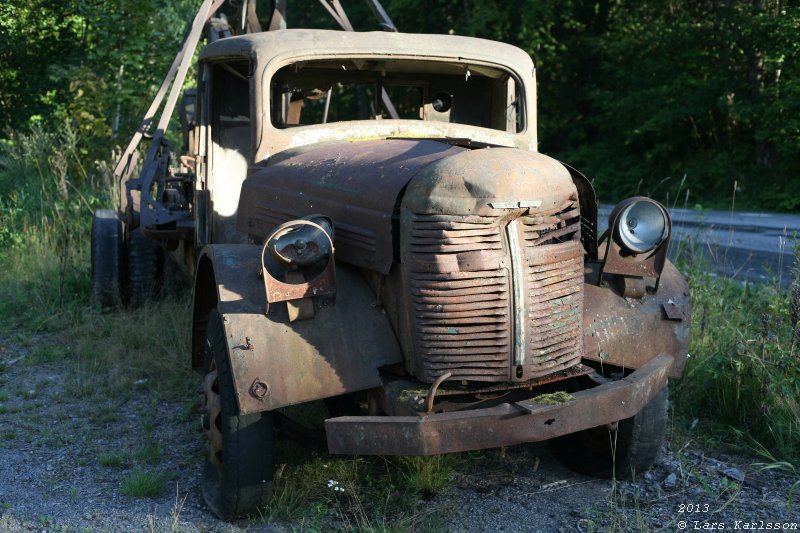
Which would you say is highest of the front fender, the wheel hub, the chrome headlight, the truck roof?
the truck roof

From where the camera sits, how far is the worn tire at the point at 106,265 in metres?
6.46

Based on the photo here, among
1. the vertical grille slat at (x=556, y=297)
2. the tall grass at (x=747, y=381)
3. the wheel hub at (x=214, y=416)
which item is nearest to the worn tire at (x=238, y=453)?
the wheel hub at (x=214, y=416)

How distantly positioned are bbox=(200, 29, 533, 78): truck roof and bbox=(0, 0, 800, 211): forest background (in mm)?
5550

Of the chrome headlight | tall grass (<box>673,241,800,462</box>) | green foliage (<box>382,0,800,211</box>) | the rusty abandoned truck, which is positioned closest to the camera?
the rusty abandoned truck

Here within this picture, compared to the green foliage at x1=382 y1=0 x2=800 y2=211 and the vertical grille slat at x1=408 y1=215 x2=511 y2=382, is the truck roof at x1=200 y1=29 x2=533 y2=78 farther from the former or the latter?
the green foliage at x1=382 y1=0 x2=800 y2=211

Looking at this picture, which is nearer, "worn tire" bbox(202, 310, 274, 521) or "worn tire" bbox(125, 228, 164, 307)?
"worn tire" bbox(202, 310, 274, 521)

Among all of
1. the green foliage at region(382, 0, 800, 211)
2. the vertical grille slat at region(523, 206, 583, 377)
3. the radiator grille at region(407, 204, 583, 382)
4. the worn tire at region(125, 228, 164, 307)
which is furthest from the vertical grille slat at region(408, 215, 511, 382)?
the green foliage at region(382, 0, 800, 211)

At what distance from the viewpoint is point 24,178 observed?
10.3 m

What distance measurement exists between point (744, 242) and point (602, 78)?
426 inches

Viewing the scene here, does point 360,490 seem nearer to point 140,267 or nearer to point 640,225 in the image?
point 640,225

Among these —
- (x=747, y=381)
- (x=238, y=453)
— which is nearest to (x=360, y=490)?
(x=238, y=453)

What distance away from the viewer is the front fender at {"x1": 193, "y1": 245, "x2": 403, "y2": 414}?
3039 mm

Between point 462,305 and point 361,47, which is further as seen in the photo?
point 361,47

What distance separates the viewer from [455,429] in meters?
2.87
